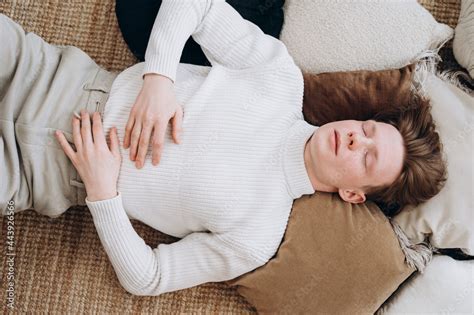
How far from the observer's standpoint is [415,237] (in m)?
1.17

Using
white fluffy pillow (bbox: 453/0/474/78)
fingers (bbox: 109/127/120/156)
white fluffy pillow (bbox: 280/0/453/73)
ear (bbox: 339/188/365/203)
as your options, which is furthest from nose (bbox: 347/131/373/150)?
fingers (bbox: 109/127/120/156)

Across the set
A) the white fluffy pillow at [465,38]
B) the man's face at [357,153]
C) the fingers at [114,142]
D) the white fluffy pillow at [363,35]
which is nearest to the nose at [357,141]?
the man's face at [357,153]

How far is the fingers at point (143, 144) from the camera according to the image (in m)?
1.06

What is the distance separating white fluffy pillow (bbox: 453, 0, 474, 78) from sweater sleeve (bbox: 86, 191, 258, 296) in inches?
24.9

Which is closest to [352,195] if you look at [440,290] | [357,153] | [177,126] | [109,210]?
[357,153]

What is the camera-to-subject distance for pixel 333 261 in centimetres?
114

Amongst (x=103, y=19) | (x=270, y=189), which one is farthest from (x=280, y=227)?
(x=103, y=19)

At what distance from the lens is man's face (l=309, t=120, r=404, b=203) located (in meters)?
1.08

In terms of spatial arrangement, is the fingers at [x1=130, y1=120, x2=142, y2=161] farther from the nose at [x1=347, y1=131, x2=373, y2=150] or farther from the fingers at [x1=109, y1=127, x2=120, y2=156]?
the nose at [x1=347, y1=131, x2=373, y2=150]

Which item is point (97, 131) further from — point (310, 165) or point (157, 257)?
point (310, 165)

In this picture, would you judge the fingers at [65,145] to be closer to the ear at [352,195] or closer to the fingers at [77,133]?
the fingers at [77,133]

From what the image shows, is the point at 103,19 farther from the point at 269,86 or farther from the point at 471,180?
the point at 471,180

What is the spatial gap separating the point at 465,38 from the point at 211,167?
0.62 metres

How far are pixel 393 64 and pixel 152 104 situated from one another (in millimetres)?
537
